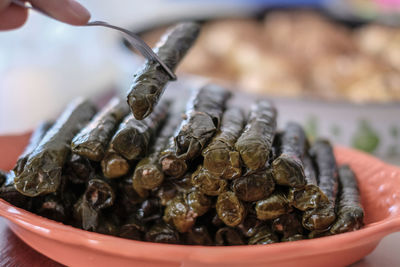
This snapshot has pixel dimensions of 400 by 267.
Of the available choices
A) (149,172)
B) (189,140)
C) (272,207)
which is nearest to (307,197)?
(272,207)

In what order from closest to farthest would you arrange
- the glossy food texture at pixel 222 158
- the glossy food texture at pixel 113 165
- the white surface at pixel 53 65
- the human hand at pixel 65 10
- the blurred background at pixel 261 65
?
the glossy food texture at pixel 222 158, the glossy food texture at pixel 113 165, the human hand at pixel 65 10, the blurred background at pixel 261 65, the white surface at pixel 53 65

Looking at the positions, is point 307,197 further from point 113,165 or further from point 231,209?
point 113,165

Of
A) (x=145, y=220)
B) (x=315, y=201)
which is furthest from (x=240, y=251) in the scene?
(x=145, y=220)

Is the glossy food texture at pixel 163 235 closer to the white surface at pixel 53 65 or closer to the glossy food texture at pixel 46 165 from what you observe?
the glossy food texture at pixel 46 165

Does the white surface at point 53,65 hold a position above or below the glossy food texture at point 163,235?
below

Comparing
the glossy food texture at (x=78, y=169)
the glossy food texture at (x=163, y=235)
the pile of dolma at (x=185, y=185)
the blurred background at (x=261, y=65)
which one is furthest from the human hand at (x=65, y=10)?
the blurred background at (x=261, y=65)

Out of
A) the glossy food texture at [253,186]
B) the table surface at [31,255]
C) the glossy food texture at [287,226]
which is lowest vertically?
the table surface at [31,255]

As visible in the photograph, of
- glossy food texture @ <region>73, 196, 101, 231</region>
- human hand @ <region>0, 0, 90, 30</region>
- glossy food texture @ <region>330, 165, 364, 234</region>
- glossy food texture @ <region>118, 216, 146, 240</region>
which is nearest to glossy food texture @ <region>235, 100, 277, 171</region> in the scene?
glossy food texture @ <region>330, 165, 364, 234</region>
